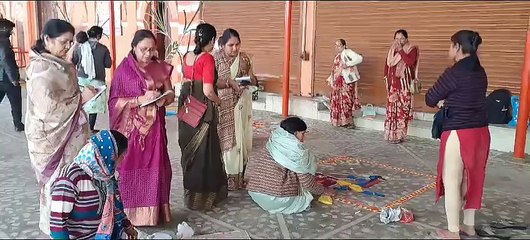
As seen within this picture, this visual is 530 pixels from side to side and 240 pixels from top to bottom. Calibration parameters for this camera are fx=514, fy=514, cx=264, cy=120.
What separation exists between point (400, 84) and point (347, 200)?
2.88 meters

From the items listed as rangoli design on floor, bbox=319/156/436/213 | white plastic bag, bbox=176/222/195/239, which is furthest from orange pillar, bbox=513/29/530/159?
white plastic bag, bbox=176/222/195/239

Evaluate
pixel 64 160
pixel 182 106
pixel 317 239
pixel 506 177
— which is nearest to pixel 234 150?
pixel 182 106

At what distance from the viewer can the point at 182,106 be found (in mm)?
3883

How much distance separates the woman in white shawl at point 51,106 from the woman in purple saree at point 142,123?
0.32 metres

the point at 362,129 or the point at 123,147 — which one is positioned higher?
the point at 123,147

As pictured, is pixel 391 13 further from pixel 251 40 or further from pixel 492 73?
pixel 251 40

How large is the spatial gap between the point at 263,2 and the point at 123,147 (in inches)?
304

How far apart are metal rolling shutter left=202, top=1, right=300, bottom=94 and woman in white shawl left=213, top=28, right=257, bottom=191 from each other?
4904 mm

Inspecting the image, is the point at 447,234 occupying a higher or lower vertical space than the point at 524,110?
lower

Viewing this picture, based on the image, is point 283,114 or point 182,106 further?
point 283,114

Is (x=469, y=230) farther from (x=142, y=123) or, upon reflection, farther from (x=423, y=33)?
(x=423, y=33)

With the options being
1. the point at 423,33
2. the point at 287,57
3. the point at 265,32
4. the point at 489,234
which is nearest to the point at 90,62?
the point at 287,57

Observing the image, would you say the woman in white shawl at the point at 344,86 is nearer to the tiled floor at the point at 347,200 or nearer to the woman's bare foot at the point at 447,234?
the tiled floor at the point at 347,200

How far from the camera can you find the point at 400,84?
662cm
